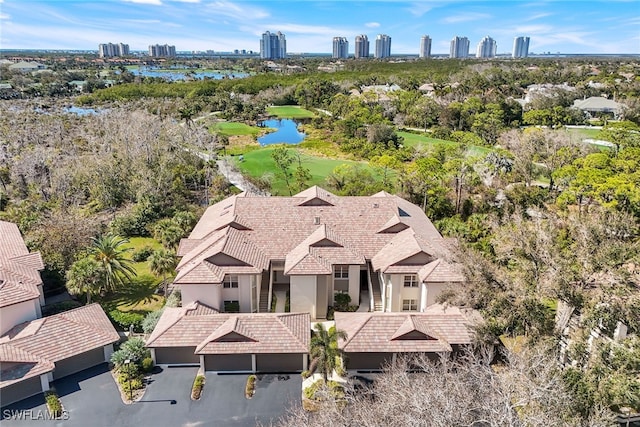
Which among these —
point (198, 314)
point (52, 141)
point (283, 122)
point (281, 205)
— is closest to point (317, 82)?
point (283, 122)

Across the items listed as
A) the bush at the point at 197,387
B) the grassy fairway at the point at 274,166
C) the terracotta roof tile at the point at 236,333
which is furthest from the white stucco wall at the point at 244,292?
the grassy fairway at the point at 274,166

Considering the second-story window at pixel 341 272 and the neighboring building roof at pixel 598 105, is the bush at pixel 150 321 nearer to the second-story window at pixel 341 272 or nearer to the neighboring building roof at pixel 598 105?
the second-story window at pixel 341 272

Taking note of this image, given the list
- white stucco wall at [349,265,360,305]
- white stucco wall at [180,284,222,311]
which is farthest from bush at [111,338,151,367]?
white stucco wall at [349,265,360,305]

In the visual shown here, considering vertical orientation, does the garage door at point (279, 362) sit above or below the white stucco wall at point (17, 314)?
below

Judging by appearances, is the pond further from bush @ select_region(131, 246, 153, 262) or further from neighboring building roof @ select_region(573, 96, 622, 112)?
neighboring building roof @ select_region(573, 96, 622, 112)

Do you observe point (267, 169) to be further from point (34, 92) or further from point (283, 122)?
point (34, 92)

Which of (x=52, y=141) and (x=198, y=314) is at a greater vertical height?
(x=52, y=141)
